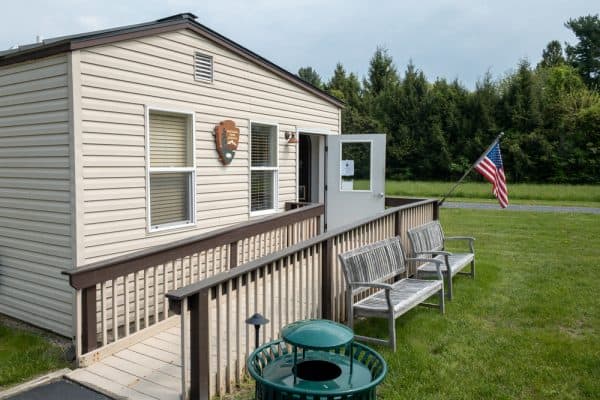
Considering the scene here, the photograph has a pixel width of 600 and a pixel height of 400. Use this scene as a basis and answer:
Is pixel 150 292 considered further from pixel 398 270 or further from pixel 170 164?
pixel 398 270

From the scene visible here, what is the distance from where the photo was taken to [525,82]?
27.6 m

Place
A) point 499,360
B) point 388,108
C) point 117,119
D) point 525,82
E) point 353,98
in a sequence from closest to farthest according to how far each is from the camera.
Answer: point 499,360
point 117,119
point 525,82
point 388,108
point 353,98

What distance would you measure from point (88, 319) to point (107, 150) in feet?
5.82

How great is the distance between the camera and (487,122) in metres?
28.2

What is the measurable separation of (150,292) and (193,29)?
3.23m

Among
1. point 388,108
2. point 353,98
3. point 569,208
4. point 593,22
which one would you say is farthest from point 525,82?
point 593,22

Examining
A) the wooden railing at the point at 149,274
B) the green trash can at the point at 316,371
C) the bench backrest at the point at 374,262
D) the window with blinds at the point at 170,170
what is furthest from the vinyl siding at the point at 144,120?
the green trash can at the point at 316,371

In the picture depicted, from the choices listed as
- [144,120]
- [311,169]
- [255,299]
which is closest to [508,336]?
[255,299]

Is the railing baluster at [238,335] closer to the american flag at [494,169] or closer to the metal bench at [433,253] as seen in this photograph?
the metal bench at [433,253]

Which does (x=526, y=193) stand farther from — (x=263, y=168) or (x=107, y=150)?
(x=107, y=150)

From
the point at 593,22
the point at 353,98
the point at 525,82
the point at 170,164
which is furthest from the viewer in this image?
the point at 593,22

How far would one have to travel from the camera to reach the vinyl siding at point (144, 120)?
195 inches

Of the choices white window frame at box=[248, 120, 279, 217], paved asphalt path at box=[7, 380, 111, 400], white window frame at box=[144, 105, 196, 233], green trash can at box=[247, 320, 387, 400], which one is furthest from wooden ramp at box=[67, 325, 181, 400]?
white window frame at box=[248, 120, 279, 217]

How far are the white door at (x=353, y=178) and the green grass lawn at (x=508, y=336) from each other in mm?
2158
